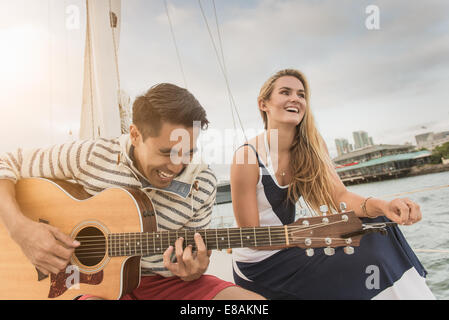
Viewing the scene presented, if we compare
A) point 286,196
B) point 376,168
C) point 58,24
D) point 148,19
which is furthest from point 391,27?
point 58,24

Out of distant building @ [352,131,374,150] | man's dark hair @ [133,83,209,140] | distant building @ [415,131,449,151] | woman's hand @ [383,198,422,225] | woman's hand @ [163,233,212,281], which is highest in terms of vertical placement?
man's dark hair @ [133,83,209,140]

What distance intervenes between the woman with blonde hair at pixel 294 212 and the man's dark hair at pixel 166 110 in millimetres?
286

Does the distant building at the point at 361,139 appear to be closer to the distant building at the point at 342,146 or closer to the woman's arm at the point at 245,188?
the distant building at the point at 342,146

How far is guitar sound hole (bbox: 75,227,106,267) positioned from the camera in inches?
33.2

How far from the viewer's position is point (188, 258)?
79 centimetres

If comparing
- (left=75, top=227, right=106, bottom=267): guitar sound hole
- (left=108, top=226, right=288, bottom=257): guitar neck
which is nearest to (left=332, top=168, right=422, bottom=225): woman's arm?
(left=108, top=226, right=288, bottom=257): guitar neck

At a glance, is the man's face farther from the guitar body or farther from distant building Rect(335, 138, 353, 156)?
distant building Rect(335, 138, 353, 156)

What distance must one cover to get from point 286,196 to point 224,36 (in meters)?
0.96

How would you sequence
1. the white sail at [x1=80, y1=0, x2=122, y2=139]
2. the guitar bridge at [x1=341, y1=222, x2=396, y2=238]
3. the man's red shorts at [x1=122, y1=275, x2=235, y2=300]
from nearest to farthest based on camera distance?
the guitar bridge at [x1=341, y1=222, x2=396, y2=238] < the man's red shorts at [x1=122, y1=275, x2=235, y2=300] < the white sail at [x1=80, y1=0, x2=122, y2=139]

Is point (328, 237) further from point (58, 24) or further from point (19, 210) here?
point (58, 24)

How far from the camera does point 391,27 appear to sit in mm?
1367

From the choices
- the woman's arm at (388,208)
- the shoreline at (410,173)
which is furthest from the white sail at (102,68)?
the shoreline at (410,173)

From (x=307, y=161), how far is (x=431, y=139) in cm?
85

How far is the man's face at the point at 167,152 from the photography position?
3.09ft
